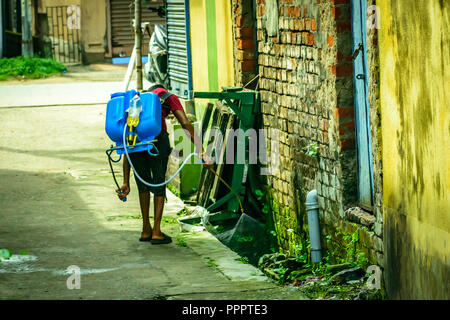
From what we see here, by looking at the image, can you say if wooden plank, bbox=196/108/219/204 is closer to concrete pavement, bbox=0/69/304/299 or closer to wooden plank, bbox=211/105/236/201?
concrete pavement, bbox=0/69/304/299

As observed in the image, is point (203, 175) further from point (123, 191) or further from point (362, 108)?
point (362, 108)

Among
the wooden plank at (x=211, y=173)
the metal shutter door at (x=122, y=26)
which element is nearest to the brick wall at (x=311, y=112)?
the wooden plank at (x=211, y=173)

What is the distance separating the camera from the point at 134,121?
23.3ft

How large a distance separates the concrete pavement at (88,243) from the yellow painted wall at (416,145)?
85cm

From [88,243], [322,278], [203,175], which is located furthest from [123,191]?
[322,278]

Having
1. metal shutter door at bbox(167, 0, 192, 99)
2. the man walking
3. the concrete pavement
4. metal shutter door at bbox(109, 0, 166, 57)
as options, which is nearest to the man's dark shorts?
the man walking

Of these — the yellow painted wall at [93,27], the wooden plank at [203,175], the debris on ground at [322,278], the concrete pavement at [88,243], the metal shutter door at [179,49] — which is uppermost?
the yellow painted wall at [93,27]

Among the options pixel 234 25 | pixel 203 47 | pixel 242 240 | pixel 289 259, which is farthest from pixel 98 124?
pixel 289 259

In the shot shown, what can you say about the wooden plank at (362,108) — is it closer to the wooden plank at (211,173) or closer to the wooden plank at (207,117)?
the wooden plank at (211,173)

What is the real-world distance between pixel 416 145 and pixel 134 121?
2.77 metres

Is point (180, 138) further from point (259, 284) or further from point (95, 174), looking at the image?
point (259, 284)

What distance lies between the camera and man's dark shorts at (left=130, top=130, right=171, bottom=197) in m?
7.41

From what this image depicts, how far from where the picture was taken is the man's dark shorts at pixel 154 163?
741 centimetres

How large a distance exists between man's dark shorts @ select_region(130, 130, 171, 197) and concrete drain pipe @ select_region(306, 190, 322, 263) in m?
1.38
